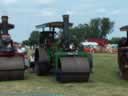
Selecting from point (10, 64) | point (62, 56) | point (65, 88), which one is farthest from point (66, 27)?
point (65, 88)

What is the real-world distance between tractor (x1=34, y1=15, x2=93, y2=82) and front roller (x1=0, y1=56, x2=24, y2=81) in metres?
1.26

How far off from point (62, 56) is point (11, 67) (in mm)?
1788

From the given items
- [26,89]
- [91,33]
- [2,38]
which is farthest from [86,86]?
[91,33]

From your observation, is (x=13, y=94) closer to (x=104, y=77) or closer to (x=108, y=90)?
(x=108, y=90)

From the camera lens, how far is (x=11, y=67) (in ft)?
49.9

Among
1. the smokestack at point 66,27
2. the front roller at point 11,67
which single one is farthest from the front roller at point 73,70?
the smokestack at point 66,27

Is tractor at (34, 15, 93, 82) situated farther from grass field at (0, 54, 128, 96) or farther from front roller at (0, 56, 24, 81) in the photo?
front roller at (0, 56, 24, 81)

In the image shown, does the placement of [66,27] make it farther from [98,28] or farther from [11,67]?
[98,28]

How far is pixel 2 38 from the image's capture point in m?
16.4

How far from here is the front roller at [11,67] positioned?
15.2m

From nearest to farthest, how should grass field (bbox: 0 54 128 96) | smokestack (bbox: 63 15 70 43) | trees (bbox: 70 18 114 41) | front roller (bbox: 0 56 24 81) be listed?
grass field (bbox: 0 54 128 96), front roller (bbox: 0 56 24 81), smokestack (bbox: 63 15 70 43), trees (bbox: 70 18 114 41)

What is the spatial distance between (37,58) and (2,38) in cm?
256

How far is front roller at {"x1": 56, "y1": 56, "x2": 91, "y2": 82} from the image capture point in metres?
14.5

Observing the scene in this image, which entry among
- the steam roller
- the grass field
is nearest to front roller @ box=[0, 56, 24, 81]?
the steam roller
